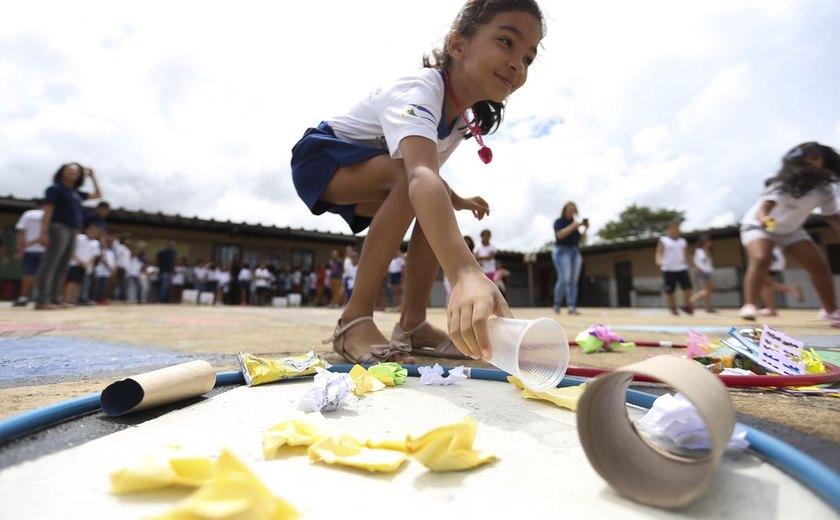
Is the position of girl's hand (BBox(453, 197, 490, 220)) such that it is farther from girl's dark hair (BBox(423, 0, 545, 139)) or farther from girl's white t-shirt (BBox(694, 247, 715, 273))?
girl's white t-shirt (BBox(694, 247, 715, 273))

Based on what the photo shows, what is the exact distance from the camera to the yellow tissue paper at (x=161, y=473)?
21.1 inches

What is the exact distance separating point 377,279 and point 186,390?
826mm

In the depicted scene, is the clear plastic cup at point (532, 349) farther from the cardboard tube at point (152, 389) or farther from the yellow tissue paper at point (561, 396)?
the cardboard tube at point (152, 389)

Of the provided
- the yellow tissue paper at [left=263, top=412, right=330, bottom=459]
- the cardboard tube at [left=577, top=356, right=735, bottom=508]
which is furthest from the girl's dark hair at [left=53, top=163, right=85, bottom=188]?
the cardboard tube at [left=577, top=356, right=735, bottom=508]

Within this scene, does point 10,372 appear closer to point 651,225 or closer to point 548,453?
point 548,453

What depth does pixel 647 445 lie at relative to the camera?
0.65 metres

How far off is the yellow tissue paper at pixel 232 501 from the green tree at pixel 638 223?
114 ft

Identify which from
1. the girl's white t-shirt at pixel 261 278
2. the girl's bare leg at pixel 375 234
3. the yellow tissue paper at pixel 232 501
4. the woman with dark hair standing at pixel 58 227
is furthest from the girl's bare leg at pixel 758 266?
the girl's white t-shirt at pixel 261 278

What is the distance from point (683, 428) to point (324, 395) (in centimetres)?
65

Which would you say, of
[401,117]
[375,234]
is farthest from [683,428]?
[375,234]

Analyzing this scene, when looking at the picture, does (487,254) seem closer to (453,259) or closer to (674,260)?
(674,260)

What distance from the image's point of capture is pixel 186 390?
0.97 m

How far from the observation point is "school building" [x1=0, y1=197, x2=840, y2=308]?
13125 millimetres

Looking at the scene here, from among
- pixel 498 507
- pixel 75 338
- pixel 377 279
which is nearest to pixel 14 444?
pixel 498 507
